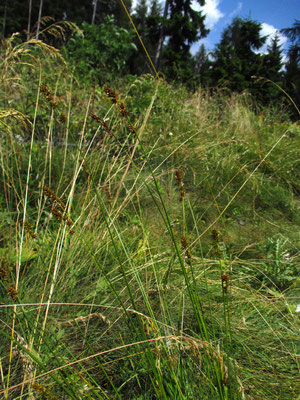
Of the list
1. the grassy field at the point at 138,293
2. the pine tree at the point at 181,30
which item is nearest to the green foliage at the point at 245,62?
the pine tree at the point at 181,30

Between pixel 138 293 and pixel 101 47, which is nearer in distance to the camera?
pixel 138 293

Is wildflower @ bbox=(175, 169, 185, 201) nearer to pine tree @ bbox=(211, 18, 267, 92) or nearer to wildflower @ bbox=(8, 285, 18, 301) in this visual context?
wildflower @ bbox=(8, 285, 18, 301)

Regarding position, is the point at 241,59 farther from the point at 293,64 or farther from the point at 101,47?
the point at 101,47

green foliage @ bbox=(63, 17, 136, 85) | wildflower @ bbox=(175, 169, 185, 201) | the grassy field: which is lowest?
the grassy field

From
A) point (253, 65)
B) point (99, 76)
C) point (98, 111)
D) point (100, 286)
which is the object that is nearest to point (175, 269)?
point (100, 286)

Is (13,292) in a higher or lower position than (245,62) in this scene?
lower

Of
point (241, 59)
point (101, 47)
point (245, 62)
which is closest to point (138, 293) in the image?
point (101, 47)

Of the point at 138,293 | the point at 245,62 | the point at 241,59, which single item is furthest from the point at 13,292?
the point at 241,59

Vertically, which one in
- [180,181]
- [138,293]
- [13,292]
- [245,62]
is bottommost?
[138,293]

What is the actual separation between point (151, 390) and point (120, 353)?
162 mm

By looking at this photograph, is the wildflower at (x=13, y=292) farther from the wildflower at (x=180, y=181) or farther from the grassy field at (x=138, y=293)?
the wildflower at (x=180, y=181)

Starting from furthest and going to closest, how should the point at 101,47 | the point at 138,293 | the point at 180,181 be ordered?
the point at 101,47
the point at 138,293
the point at 180,181

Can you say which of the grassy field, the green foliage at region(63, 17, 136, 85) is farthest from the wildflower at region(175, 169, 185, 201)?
the green foliage at region(63, 17, 136, 85)

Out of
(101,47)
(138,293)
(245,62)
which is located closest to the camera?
(138,293)
